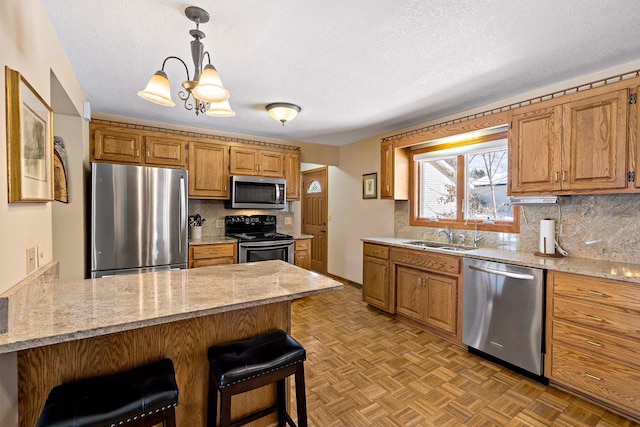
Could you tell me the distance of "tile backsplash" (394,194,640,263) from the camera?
7.14 ft

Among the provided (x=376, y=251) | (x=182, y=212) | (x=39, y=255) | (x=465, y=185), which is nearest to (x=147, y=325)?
(x=39, y=255)

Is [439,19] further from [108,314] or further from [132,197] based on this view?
[132,197]

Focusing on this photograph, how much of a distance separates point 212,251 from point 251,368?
2451 millimetres

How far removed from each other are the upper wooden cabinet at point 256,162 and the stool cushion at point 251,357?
2819 millimetres

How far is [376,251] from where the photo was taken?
362cm

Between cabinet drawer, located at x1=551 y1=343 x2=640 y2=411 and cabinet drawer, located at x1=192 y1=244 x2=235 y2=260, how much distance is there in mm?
3260

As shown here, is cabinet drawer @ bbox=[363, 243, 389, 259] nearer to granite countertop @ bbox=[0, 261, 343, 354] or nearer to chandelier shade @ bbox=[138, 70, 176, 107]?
granite countertop @ bbox=[0, 261, 343, 354]

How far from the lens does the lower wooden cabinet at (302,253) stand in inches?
169

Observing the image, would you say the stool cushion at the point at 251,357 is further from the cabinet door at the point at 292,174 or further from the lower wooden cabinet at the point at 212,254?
the cabinet door at the point at 292,174

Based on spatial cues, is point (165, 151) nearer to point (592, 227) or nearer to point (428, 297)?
point (428, 297)

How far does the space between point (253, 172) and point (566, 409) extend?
382cm

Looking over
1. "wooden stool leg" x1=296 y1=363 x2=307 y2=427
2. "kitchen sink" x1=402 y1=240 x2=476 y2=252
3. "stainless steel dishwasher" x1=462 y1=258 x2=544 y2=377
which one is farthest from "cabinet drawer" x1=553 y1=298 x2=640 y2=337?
"wooden stool leg" x1=296 y1=363 x2=307 y2=427

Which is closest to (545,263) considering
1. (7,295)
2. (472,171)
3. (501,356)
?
(501,356)

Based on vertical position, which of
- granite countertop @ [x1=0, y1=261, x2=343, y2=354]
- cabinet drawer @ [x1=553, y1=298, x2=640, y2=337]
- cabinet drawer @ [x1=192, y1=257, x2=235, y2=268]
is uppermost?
granite countertop @ [x1=0, y1=261, x2=343, y2=354]
